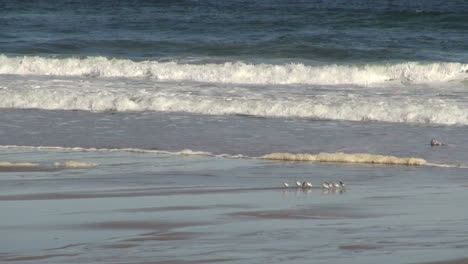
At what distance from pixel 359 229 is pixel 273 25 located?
23.5 meters

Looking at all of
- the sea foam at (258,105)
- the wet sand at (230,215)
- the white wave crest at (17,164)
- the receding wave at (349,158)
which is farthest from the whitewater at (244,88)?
the white wave crest at (17,164)

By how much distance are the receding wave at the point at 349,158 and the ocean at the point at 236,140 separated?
0.9 inches

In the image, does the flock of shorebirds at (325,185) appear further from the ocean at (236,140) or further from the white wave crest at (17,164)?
the white wave crest at (17,164)

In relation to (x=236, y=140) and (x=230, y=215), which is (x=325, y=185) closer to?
(x=230, y=215)

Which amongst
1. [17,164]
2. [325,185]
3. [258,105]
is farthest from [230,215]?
[258,105]

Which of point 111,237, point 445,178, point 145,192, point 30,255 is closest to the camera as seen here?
point 30,255

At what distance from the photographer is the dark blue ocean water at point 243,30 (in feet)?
78.5

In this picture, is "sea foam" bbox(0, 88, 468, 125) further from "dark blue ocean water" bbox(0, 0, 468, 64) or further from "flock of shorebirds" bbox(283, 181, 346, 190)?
"dark blue ocean water" bbox(0, 0, 468, 64)

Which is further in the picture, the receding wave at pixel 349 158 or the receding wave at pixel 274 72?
the receding wave at pixel 274 72

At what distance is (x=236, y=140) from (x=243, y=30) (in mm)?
16967

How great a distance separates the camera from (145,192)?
8250mm

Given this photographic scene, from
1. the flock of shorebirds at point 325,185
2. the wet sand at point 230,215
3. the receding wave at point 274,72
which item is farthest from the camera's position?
the receding wave at point 274,72

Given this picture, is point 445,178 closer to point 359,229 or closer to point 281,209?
point 281,209

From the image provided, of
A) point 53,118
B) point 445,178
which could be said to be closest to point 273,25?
point 53,118
